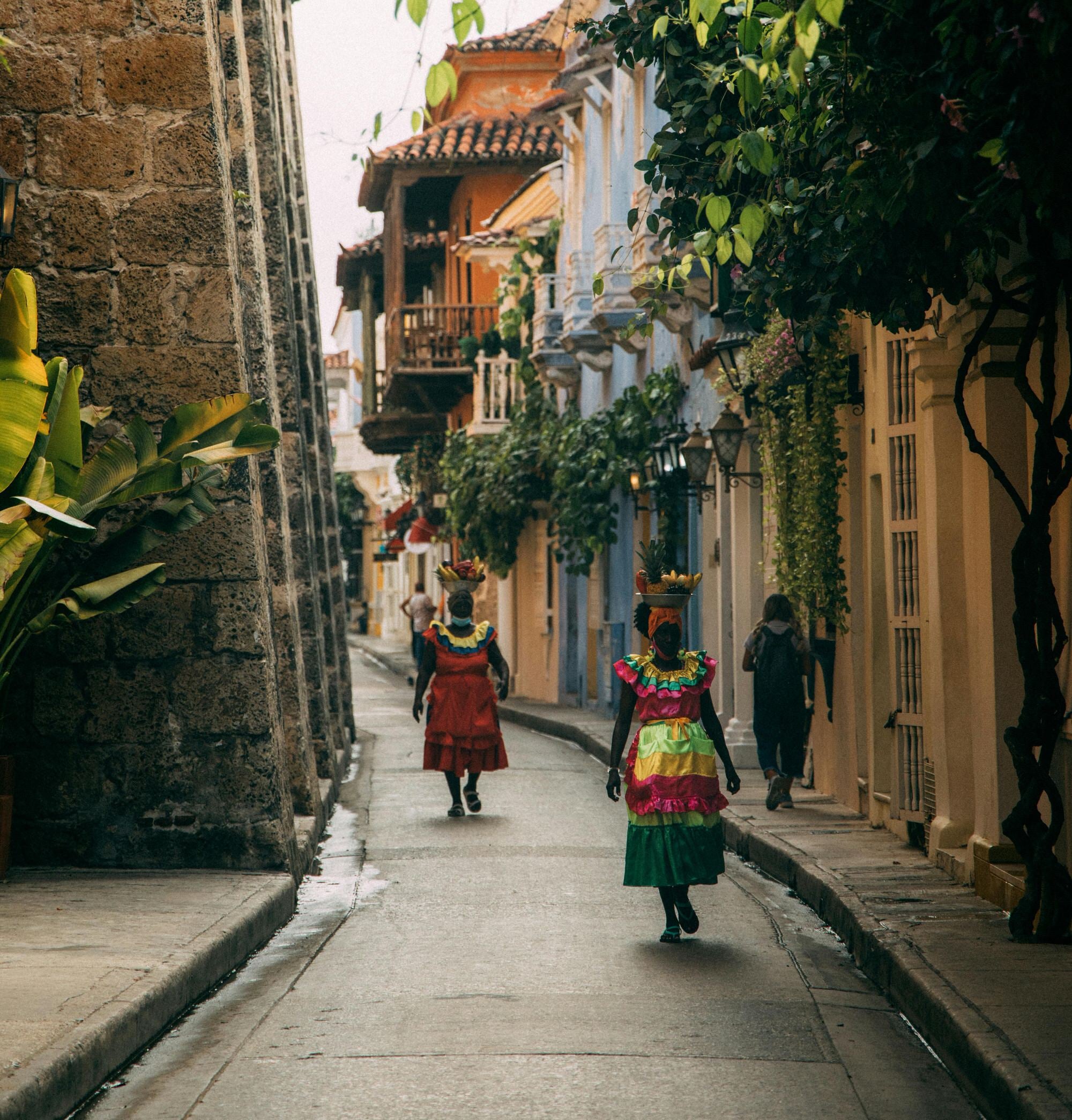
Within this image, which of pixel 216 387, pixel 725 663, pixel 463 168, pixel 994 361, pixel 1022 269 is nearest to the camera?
pixel 1022 269

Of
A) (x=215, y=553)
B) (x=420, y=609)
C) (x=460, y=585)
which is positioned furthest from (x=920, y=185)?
(x=420, y=609)

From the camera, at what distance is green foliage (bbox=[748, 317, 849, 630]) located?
1395 centimetres

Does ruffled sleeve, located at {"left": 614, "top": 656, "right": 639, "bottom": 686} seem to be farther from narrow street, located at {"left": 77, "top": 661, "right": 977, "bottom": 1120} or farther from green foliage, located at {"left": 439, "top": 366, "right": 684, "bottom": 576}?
green foliage, located at {"left": 439, "top": 366, "right": 684, "bottom": 576}

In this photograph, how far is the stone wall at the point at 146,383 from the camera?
10164mm

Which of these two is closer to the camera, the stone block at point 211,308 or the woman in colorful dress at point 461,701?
the stone block at point 211,308

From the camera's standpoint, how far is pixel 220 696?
10.3 meters

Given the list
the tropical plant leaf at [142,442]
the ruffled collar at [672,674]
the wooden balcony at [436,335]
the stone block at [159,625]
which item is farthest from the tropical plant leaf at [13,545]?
the wooden balcony at [436,335]

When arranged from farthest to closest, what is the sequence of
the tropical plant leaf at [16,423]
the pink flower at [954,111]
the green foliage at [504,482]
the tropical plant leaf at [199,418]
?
1. the green foliage at [504,482]
2. the tropical plant leaf at [199,418]
3. the tropical plant leaf at [16,423]
4. the pink flower at [954,111]

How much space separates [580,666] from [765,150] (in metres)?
22.5

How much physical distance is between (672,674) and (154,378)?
3.53m

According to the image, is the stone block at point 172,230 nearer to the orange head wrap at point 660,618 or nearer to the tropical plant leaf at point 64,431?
the tropical plant leaf at point 64,431

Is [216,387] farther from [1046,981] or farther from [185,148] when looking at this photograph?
[1046,981]

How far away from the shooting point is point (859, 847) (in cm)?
1154

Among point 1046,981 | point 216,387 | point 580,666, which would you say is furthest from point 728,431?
point 580,666
